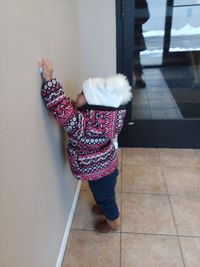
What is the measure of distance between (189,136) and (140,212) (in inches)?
37.7

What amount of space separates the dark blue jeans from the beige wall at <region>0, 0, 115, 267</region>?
187 mm

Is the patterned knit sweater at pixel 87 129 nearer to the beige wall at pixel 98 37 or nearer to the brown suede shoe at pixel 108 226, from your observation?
the brown suede shoe at pixel 108 226

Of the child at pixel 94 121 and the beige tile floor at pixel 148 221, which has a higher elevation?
the child at pixel 94 121

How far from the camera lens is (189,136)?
2.24 meters

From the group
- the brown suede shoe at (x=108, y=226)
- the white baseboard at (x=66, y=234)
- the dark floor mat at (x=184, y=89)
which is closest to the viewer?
the white baseboard at (x=66, y=234)

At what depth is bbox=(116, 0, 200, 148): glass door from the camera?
1.88 m

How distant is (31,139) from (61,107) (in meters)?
0.21

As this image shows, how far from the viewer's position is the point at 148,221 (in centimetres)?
154

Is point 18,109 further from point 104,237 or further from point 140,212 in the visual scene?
point 140,212

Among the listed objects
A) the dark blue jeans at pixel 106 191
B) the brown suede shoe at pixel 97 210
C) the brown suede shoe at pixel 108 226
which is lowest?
the brown suede shoe at pixel 97 210

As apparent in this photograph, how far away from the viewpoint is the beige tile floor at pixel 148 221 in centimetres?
132

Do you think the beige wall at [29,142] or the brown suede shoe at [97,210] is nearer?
the beige wall at [29,142]

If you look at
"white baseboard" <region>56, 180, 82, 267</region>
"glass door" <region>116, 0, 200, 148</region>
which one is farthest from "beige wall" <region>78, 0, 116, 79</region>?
"white baseboard" <region>56, 180, 82, 267</region>

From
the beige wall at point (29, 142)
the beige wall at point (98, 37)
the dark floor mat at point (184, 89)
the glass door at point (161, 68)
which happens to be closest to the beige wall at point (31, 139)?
the beige wall at point (29, 142)
